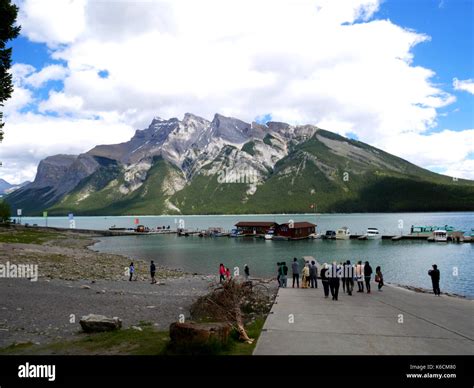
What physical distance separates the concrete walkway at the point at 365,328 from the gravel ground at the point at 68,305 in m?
7.38

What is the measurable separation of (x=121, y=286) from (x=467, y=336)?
94.8 feet

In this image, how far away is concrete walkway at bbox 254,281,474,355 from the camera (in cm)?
1110

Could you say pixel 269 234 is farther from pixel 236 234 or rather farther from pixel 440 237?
pixel 440 237

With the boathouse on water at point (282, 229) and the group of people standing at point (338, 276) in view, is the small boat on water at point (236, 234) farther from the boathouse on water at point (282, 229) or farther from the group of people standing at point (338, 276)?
the group of people standing at point (338, 276)

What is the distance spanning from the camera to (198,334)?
1074cm

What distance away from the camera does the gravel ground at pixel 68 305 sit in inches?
663

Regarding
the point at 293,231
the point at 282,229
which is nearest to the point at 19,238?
the point at 282,229

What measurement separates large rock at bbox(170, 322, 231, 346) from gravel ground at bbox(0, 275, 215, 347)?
290 inches

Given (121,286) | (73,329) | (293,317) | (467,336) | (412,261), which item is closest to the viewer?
(467,336)

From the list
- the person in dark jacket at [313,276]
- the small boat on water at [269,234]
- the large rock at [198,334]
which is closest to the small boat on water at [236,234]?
the small boat on water at [269,234]

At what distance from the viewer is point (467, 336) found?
1358 centimetres
